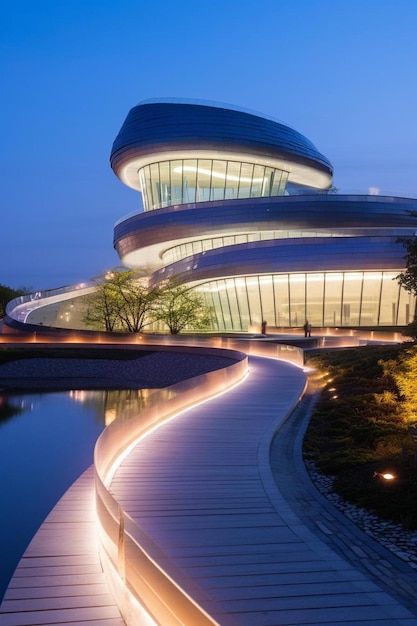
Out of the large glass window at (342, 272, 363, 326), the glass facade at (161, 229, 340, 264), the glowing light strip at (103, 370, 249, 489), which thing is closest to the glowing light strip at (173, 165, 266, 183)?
the glass facade at (161, 229, 340, 264)

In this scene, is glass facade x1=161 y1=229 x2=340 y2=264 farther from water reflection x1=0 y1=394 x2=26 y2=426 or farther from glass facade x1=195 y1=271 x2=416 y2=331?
water reflection x1=0 y1=394 x2=26 y2=426

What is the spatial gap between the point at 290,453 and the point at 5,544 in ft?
21.2

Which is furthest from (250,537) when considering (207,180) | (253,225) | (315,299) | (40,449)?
(207,180)

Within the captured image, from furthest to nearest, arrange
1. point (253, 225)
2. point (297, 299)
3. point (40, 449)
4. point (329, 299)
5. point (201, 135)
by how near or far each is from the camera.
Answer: point (201, 135) < point (253, 225) < point (297, 299) < point (329, 299) < point (40, 449)

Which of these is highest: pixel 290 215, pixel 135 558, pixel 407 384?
pixel 290 215

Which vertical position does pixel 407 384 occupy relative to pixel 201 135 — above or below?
below

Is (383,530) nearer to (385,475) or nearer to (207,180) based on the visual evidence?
(385,475)

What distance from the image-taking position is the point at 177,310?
63.5m

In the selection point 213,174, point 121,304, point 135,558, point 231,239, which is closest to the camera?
point 135,558

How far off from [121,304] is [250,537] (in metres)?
57.0

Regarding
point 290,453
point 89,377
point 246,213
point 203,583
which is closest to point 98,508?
point 203,583

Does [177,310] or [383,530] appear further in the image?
[177,310]

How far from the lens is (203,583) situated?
24.9ft

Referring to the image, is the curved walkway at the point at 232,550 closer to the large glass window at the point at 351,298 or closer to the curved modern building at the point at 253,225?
the curved modern building at the point at 253,225
